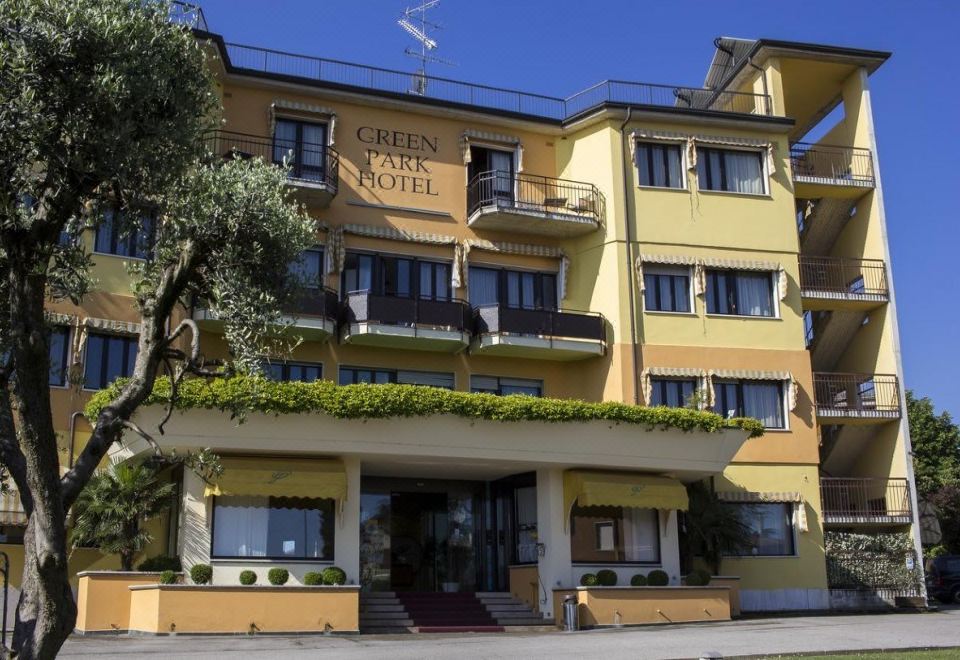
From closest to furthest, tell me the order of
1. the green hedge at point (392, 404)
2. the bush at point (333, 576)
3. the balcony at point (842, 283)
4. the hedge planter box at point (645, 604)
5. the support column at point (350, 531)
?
the green hedge at point (392, 404) < the bush at point (333, 576) < the support column at point (350, 531) < the hedge planter box at point (645, 604) < the balcony at point (842, 283)

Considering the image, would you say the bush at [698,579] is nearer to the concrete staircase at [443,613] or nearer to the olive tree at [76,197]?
the concrete staircase at [443,613]

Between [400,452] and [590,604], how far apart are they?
574 cm

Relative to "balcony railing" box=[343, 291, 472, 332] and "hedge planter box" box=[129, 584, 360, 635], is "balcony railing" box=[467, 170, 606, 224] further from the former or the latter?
"hedge planter box" box=[129, 584, 360, 635]

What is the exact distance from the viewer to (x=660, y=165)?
31.7 m

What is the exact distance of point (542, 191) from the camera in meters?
32.0

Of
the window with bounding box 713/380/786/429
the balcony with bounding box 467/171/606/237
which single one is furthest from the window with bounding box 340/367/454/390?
the window with bounding box 713/380/786/429

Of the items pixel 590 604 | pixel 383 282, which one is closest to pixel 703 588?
pixel 590 604

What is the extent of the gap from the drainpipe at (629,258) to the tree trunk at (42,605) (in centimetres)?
2106

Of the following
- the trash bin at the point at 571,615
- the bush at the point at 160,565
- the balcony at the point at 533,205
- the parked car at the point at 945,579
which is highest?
the balcony at the point at 533,205

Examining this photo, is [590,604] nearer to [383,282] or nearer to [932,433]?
[383,282]

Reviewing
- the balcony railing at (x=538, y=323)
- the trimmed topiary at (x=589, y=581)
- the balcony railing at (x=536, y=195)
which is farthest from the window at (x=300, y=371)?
the trimmed topiary at (x=589, y=581)

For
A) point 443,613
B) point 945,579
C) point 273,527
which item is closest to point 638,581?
point 443,613

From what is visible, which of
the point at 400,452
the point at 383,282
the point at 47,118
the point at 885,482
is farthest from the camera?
the point at 885,482

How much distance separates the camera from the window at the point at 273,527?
2306 cm
